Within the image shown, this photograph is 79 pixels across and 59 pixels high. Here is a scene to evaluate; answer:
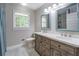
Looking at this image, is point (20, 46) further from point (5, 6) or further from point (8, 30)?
point (5, 6)

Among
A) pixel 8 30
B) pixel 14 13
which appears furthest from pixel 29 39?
pixel 14 13

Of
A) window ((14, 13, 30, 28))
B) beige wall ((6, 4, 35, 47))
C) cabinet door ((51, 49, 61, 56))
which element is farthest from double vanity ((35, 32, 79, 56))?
window ((14, 13, 30, 28))

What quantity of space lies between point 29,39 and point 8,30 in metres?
0.49

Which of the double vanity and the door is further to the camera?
the door

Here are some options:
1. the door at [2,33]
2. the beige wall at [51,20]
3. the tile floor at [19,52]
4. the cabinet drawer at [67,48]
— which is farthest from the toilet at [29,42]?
the cabinet drawer at [67,48]

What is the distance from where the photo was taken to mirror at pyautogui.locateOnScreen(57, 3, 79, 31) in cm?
183

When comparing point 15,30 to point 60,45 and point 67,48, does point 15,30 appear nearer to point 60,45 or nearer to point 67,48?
point 60,45

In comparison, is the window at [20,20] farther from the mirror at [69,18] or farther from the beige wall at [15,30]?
the mirror at [69,18]

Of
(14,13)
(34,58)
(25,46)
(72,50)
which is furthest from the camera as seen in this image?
(25,46)

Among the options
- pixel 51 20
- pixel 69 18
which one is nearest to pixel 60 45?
pixel 69 18

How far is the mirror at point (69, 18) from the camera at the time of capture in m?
1.83

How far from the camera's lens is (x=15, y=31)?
6.44ft

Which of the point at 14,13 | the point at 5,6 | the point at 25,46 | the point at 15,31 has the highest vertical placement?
the point at 5,6

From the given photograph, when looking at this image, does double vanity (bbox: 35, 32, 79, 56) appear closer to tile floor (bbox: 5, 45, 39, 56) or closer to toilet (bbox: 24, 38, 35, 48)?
toilet (bbox: 24, 38, 35, 48)
